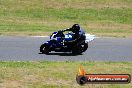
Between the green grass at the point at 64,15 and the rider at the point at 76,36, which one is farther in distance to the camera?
the green grass at the point at 64,15

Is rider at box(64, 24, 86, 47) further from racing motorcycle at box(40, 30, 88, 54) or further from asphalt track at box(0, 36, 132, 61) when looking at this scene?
asphalt track at box(0, 36, 132, 61)

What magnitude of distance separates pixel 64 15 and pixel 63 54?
17.0m

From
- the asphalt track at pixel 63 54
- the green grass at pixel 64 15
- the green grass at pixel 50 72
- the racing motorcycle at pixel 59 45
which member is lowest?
the green grass at pixel 64 15

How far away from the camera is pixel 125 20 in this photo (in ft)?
113

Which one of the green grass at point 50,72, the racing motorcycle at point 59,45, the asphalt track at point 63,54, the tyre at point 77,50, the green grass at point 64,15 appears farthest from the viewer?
the green grass at point 64,15

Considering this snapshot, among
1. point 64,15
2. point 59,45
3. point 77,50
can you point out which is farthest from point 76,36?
point 64,15

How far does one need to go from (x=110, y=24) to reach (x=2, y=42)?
1272 centimetres

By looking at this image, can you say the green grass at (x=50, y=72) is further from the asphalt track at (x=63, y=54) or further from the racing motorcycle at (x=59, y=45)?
the racing motorcycle at (x=59, y=45)

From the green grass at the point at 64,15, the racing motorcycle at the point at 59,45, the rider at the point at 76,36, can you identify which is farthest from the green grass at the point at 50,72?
the green grass at the point at 64,15

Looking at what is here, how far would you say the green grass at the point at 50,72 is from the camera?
1193cm

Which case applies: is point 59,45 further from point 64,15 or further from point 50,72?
point 64,15

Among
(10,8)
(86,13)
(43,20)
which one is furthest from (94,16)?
(10,8)

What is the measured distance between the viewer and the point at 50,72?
1342 centimetres

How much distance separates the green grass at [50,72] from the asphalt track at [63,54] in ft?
5.35
